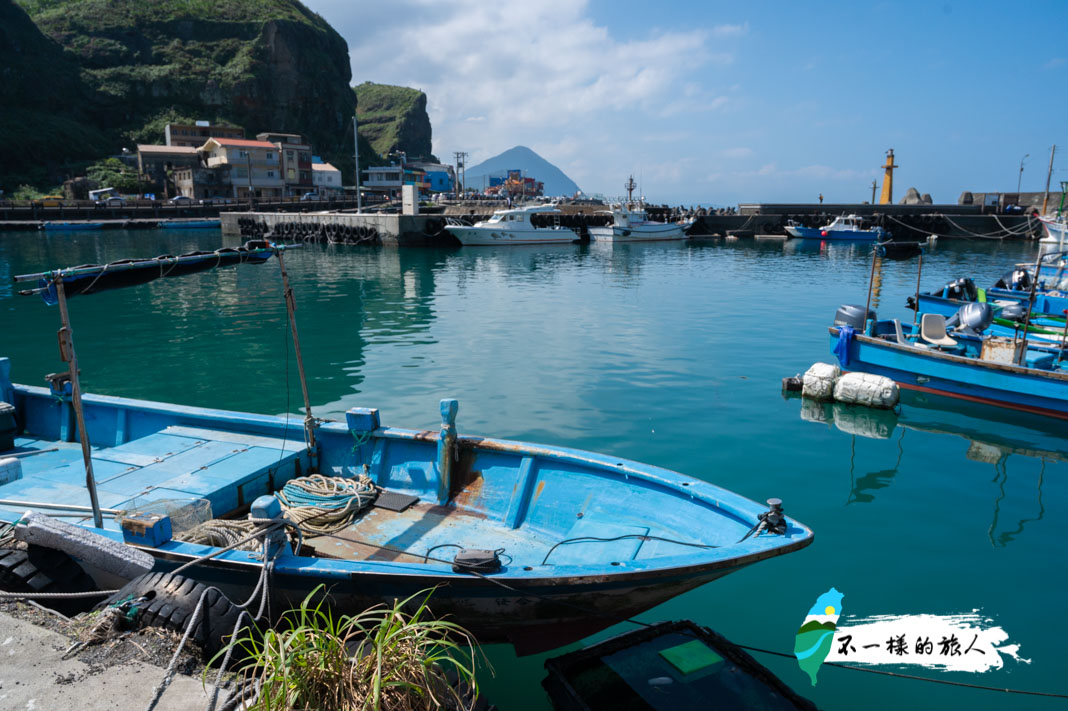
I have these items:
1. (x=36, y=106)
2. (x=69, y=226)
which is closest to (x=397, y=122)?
(x=36, y=106)

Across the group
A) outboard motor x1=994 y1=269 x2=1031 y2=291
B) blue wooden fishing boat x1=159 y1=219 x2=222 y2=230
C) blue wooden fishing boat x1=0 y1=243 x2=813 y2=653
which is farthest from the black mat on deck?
blue wooden fishing boat x1=159 y1=219 x2=222 y2=230

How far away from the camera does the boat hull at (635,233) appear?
191ft

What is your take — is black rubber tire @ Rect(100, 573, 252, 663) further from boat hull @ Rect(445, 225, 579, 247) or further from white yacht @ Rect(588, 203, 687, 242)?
white yacht @ Rect(588, 203, 687, 242)

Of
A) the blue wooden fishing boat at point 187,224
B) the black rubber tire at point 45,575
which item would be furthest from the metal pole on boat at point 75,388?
the blue wooden fishing boat at point 187,224

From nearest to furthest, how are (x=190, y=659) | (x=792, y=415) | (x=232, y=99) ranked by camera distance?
(x=190, y=659), (x=792, y=415), (x=232, y=99)

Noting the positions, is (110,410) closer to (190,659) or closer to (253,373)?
(190,659)

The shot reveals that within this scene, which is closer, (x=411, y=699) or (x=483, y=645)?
(x=411, y=699)

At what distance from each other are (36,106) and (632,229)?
271 ft

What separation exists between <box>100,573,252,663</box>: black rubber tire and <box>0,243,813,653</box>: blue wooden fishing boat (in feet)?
0.98

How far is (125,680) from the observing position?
3.87m

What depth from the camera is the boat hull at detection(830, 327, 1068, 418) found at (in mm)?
12258

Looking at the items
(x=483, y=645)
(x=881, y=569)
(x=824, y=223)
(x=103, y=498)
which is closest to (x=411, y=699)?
(x=483, y=645)

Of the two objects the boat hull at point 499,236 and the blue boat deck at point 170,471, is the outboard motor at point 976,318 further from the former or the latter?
the boat hull at point 499,236

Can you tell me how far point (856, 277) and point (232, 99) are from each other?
98.4 metres
